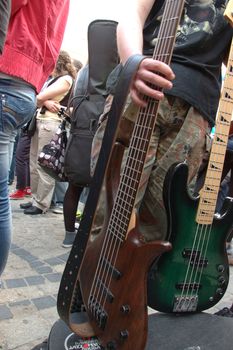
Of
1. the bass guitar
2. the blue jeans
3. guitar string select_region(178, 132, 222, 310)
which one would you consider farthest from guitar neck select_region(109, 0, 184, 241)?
the blue jeans

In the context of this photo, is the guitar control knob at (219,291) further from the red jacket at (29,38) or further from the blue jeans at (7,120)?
the red jacket at (29,38)

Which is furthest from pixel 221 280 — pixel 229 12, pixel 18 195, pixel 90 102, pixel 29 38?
pixel 18 195

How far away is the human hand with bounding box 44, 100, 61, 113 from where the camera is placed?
438cm

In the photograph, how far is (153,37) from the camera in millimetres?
1693

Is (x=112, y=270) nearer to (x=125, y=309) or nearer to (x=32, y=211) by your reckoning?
(x=125, y=309)

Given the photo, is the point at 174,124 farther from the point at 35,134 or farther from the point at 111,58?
the point at 35,134

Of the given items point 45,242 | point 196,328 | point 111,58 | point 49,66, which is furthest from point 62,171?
point 196,328

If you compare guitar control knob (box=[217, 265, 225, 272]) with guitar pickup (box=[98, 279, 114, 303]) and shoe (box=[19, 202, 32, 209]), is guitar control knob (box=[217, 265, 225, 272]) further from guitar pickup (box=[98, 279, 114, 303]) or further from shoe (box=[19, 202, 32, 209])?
shoe (box=[19, 202, 32, 209])

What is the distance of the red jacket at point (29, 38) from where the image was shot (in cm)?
162

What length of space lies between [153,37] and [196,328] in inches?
48.7

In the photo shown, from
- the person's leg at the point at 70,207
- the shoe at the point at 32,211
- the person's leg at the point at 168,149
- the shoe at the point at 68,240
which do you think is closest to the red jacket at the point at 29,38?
the person's leg at the point at 168,149

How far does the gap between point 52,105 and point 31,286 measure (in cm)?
247

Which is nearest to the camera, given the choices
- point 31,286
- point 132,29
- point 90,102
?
point 132,29

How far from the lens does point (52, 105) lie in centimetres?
439
